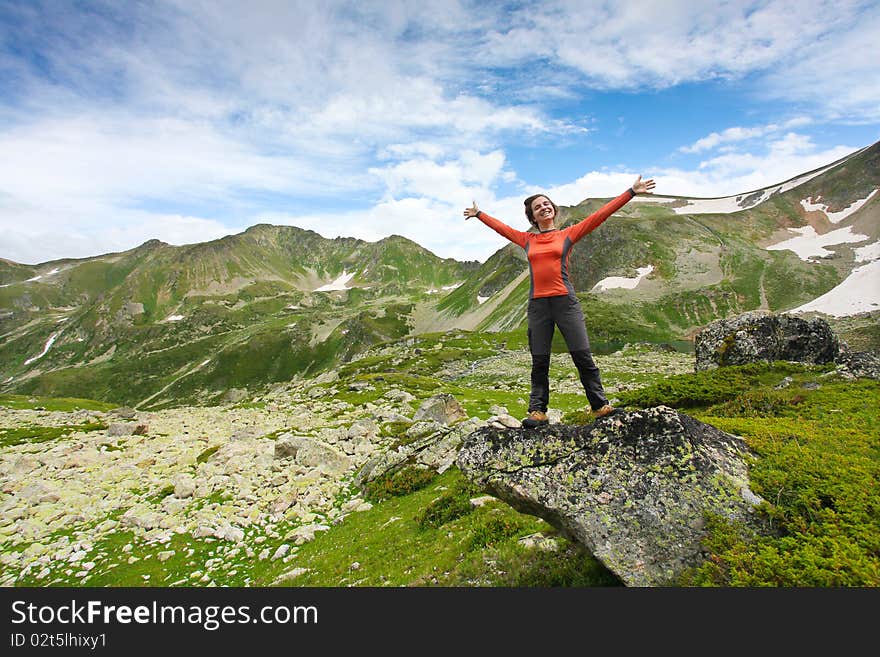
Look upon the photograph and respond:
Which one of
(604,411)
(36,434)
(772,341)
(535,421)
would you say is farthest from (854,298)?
(36,434)

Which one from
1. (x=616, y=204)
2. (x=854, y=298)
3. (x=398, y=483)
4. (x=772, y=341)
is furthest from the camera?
(x=854, y=298)

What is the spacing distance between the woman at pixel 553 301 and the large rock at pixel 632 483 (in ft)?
2.29

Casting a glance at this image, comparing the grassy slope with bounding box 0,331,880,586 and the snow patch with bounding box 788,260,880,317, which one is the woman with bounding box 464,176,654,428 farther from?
the snow patch with bounding box 788,260,880,317

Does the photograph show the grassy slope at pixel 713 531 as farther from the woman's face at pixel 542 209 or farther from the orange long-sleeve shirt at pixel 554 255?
the woman's face at pixel 542 209

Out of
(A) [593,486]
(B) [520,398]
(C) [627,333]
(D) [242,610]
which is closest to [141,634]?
(D) [242,610]

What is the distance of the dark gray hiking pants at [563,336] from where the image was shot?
8414 millimetres

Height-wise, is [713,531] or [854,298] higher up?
[854,298]

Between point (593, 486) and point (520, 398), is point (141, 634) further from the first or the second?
point (520, 398)

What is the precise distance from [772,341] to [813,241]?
21577 cm

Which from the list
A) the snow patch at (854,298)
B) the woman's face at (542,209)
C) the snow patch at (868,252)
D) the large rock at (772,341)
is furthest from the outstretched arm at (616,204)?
the snow patch at (868,252)

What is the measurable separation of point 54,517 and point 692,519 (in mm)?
24193

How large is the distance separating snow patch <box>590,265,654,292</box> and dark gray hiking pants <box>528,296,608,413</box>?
171538 millimetres

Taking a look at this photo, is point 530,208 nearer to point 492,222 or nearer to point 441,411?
point 492,222

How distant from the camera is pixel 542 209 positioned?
9.23 m
